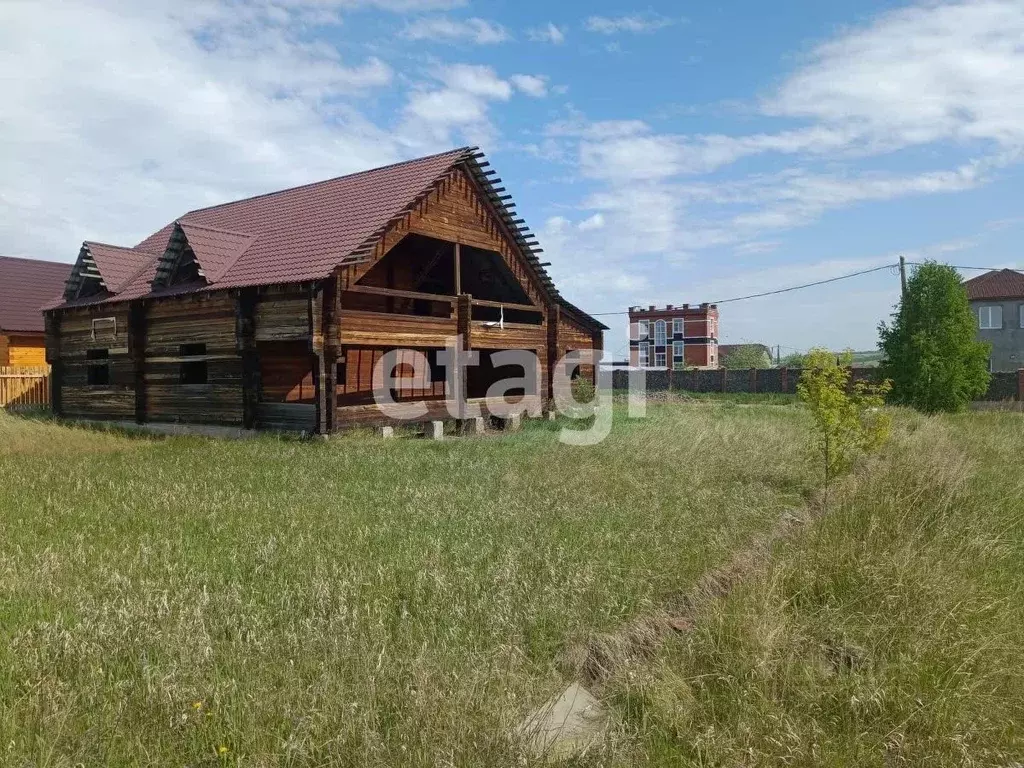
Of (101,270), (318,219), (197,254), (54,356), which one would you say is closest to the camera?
(197,254)

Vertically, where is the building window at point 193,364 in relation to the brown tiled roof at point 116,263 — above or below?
below

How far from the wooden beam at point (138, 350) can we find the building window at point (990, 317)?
152ft

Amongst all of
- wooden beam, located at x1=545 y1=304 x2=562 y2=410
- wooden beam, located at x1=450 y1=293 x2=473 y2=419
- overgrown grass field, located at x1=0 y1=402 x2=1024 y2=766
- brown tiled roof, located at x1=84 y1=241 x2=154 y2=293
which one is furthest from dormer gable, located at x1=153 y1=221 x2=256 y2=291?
wooden beam, located at x1=545 y1=304 x2=562 y2=410

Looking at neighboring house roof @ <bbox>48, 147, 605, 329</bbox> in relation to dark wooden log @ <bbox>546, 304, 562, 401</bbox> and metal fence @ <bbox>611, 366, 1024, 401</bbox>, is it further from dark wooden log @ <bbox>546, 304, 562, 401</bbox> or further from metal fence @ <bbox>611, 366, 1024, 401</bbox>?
metal fence @ <bbox>611, 366, 1024, 401</bbox>

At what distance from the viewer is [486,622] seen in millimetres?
4211

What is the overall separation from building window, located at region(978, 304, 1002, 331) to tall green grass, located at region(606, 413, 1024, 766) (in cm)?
4419

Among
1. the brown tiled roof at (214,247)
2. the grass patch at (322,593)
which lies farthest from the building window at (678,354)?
the grass patch at (322,593)

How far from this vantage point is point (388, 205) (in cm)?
1557

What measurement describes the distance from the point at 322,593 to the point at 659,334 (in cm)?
6231

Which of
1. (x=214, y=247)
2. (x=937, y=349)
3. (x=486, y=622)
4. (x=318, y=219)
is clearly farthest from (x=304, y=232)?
(x=937, y=349)

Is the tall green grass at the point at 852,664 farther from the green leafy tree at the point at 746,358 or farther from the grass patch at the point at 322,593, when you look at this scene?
the green leafy tree at the point at 746,358

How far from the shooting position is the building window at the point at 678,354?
62781 millimetres

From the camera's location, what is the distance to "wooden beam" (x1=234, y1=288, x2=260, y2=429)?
47.5 feet

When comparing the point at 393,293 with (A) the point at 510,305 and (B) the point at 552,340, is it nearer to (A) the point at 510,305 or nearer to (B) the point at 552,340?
(A) the point at 510,305
